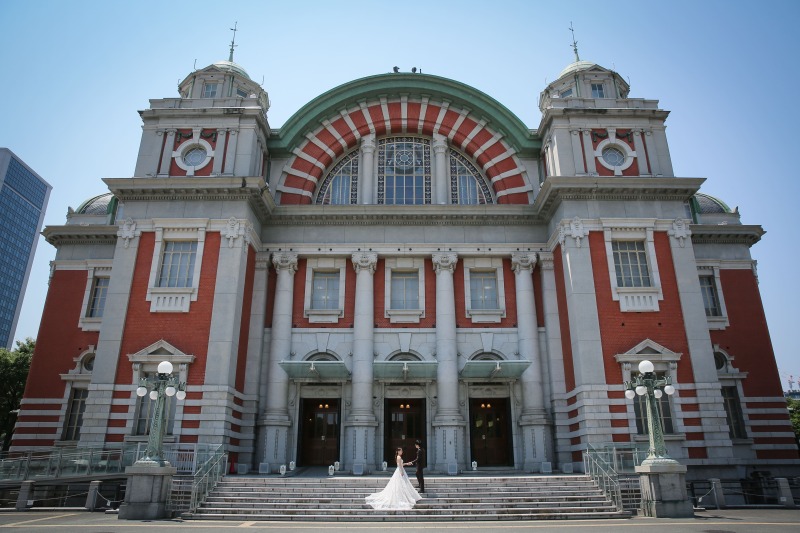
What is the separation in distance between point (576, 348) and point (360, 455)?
391 inches

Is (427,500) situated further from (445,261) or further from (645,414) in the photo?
(445,261)

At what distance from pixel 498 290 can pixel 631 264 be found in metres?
5.96

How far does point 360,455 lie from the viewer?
22.4m

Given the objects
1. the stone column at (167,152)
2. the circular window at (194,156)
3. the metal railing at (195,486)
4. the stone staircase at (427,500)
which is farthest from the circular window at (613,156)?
the metal railing at (195,486)

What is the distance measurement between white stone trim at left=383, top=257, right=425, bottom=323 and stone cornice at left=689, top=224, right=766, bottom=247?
15045 mm

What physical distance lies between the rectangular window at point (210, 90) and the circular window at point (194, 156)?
347 centimetres

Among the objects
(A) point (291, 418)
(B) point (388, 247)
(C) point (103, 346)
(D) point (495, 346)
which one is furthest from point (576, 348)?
(C) point (103, 346)

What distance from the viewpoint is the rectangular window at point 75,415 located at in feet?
85.4

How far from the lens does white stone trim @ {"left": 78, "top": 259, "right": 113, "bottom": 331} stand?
27828mm

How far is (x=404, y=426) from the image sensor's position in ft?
79.6

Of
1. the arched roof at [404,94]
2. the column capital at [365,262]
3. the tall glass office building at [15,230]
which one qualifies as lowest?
the column capital at [365,262]

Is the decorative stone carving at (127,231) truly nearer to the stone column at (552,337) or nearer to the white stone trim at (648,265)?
the stone column at (552,337)

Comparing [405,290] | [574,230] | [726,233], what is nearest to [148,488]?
[405,290]

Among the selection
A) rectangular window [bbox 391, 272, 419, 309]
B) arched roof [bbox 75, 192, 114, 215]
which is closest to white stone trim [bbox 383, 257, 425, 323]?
rectangular window [bbox 391, 272, 419, 309]
